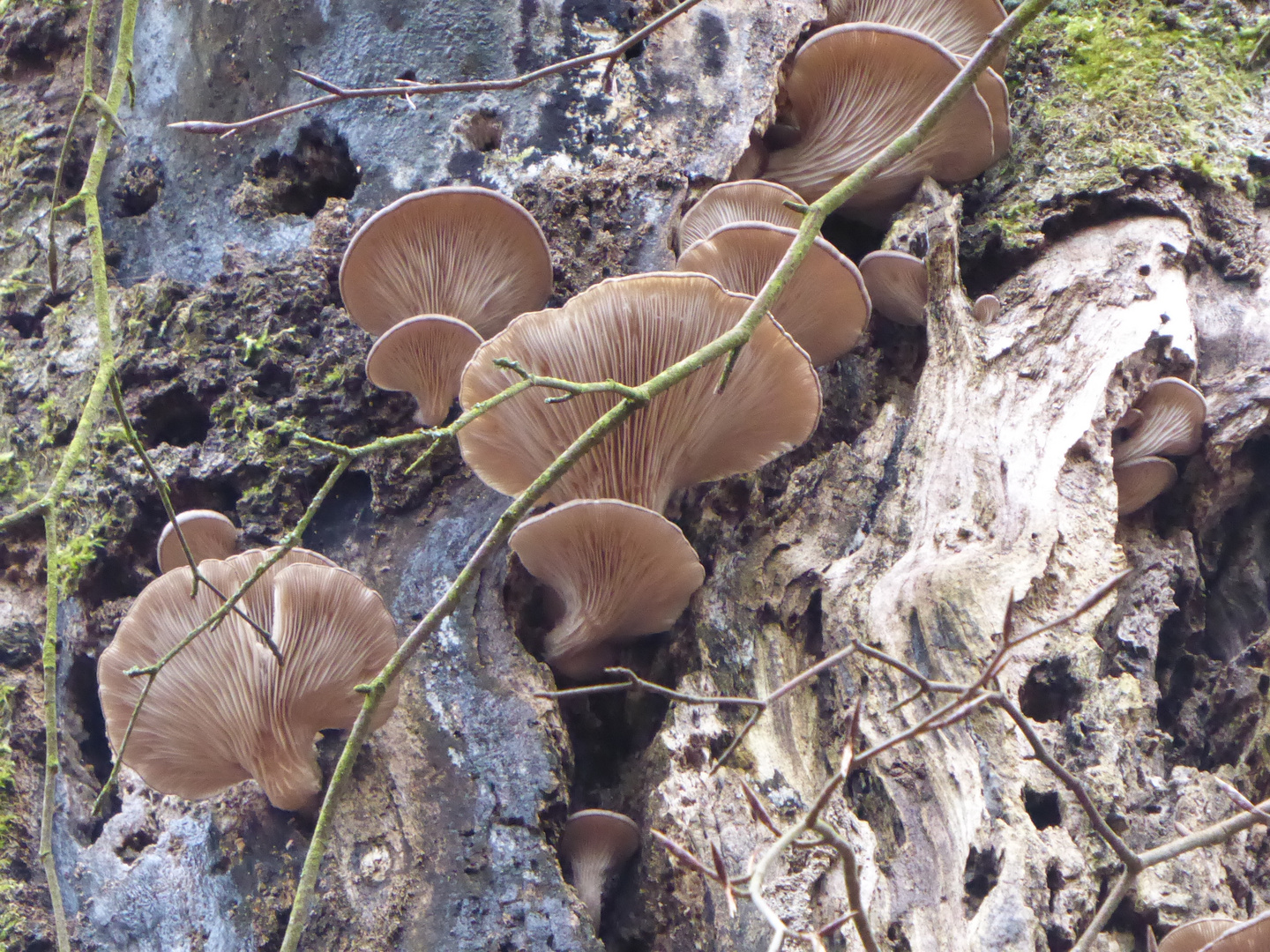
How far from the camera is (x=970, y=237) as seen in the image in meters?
4.31

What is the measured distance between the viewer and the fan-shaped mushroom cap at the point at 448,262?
307 cm

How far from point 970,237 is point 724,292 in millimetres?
2184

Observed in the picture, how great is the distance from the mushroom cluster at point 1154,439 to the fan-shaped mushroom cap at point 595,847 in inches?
92.2

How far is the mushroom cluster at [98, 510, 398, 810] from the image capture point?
8.12ft

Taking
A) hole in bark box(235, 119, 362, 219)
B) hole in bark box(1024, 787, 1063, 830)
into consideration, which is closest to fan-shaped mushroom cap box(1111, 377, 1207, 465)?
hole in bark box(1024, 787, 1063, 830)

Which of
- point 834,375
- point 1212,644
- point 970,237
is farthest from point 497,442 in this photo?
point 1212,644

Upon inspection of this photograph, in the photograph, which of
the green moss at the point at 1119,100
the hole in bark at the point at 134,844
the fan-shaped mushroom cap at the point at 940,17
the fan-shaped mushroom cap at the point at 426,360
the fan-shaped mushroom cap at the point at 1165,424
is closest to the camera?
the hole in bark at the point at 134,844

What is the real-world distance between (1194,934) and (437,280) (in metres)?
2.80

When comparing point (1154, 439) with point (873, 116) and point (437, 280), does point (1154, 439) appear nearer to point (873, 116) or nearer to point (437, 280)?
point (873, 116)

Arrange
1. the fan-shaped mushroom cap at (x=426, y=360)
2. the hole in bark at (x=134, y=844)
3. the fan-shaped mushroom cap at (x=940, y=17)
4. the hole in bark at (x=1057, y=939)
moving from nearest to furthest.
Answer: the hole in bark at (x=1057, y=939) < the hole in bark at (x=134, y=844) < the fan-shaped mushroom cap at (x=426, y=360) < the fan-shaped mushroom cap at (x=940, y=17)

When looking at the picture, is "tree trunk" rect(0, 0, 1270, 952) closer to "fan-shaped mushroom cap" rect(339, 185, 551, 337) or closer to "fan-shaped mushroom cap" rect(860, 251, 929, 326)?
"fan-shaped mushroom cap" rect(860, 251, 929, 326)

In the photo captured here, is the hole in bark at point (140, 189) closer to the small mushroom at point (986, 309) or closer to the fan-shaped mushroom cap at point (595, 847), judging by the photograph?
the fan-shaped mushroom cap at point (595, 847)

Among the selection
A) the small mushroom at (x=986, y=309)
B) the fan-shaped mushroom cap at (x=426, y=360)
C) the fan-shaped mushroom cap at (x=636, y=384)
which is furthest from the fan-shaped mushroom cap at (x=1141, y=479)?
the fan-shaped mushroom cap at (x=426, y=360)

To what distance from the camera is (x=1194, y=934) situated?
2389 mm
